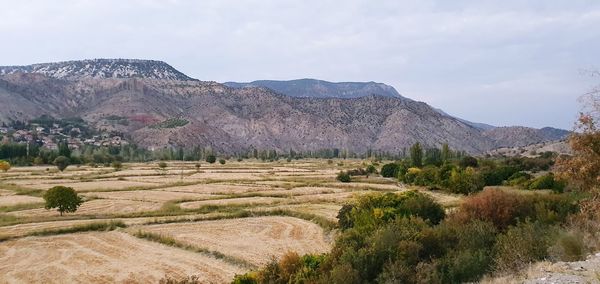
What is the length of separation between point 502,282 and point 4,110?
214212 mm

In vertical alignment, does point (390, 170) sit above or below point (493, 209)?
below

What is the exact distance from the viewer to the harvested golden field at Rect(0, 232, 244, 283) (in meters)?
21.0

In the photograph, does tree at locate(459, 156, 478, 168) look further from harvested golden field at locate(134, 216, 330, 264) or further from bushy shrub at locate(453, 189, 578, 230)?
bushy shrub at locate(453, 189, 578, 230)

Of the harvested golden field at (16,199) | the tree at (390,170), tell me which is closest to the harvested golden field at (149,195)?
the harvested golden field at (16,199)

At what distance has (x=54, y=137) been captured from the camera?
554 ft

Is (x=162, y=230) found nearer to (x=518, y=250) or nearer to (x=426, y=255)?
(x=426, y=255)

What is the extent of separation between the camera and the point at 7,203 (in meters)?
44.8

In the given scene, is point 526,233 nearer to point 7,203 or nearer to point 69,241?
point 69,241

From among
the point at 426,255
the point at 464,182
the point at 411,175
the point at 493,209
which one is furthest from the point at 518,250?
the point at 411,175

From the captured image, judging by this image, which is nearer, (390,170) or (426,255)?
(426,255)

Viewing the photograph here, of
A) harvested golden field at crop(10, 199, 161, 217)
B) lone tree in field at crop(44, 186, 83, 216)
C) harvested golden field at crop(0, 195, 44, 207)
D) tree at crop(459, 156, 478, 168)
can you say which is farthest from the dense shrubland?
tree at crop(459, 156, 478, 168)

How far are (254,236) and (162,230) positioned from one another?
6171 mm

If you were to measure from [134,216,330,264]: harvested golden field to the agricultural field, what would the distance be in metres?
0.05

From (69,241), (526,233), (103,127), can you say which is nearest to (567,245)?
(526,233)
